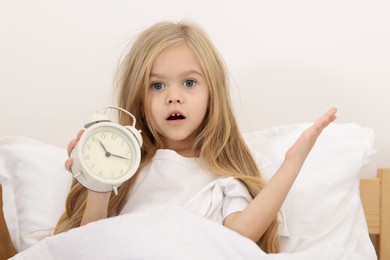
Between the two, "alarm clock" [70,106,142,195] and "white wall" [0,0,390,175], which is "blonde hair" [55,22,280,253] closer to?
"alarm clock" [70,106,142,195]

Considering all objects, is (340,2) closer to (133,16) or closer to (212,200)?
(133,16)

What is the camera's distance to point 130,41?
152 cm

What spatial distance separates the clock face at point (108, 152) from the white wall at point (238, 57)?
20.5 inches

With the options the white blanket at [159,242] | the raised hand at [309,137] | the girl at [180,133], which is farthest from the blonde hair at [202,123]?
the white blanket at [159,242]

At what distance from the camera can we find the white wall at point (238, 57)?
1.49 metres

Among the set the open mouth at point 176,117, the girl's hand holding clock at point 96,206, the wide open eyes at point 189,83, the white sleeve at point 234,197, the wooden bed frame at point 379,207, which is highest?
the wide open eyes at point 189,83

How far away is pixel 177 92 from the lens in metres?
1.16

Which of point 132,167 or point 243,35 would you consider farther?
point 243,35

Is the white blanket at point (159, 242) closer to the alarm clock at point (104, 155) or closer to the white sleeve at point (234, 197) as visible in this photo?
the alarm clock at point (104, 155)

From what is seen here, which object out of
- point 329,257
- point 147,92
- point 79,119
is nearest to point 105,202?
point 147,92

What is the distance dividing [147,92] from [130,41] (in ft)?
1.16

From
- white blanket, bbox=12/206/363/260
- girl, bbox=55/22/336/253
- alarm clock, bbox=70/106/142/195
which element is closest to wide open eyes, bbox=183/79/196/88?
girl, bbox=55/22/336/253

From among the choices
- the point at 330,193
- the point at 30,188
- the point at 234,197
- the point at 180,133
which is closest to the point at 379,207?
the point at 330,193

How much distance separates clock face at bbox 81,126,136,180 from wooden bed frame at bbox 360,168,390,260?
1.84ft
